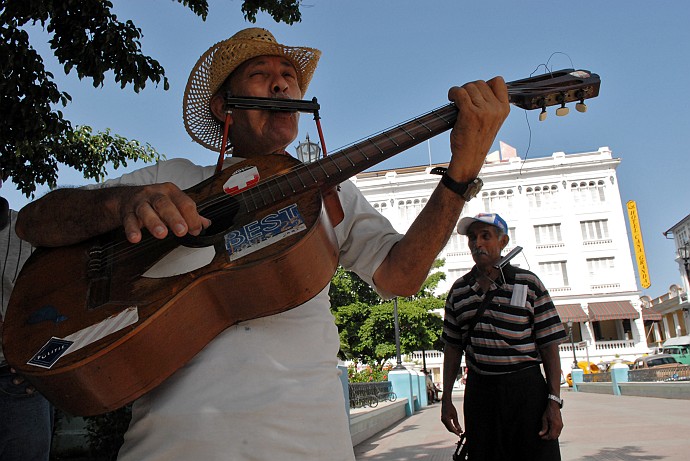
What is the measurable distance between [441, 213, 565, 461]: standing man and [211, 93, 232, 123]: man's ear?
91.4 inches

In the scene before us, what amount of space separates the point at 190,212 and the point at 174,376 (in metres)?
0.42

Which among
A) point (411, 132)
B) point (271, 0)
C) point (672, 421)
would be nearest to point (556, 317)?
point (411, 132)

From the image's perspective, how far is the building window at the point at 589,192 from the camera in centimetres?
4088

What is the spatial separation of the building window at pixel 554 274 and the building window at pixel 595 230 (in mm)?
2653

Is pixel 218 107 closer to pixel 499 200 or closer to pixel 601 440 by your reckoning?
pixel 601 440

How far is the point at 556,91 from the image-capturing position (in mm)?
2062

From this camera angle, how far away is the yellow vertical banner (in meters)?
45.1

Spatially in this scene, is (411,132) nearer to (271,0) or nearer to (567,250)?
(271,0)

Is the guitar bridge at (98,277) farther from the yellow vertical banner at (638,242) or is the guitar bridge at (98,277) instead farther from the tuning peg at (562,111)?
the yellow vertical banner at (638,242)

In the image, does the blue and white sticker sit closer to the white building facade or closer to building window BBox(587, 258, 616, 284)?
the white building facade

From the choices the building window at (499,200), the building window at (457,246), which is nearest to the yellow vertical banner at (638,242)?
the building window at (499,200)

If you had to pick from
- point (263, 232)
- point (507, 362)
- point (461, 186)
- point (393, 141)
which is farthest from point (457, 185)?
point (507, 362)

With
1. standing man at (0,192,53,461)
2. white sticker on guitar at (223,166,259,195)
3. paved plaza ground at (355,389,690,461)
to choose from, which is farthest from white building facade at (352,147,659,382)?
white sticker on guitar at (223,166,259,195)

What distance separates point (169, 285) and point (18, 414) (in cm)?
137
